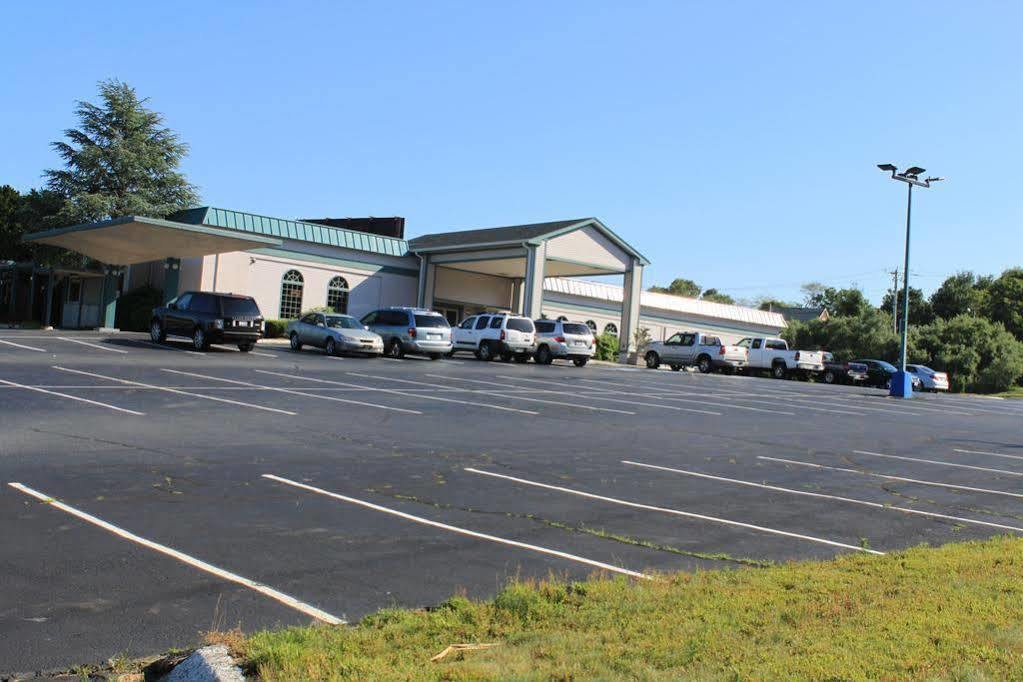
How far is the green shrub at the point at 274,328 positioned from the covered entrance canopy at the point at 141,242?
3.99 m

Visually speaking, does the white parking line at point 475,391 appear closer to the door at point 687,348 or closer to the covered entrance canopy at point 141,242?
the covered entrance canopy at point 141,242

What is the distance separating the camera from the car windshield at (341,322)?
31.4 metres

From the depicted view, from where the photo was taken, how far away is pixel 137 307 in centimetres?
3762

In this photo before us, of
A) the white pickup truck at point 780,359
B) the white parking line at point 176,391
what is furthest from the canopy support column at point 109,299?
the white pickup truck at point 780,359

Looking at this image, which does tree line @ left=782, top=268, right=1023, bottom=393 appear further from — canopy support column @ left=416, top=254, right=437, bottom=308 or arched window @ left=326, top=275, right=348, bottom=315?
arched window @ left=326, top=275, right=348, bottom=315

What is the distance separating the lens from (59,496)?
7.44 meters

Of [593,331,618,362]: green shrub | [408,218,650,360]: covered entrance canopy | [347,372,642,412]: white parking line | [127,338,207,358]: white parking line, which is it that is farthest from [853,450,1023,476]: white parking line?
[593,331,618,362]: green shrub

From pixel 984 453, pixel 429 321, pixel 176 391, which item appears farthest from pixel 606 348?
pixel 176 391

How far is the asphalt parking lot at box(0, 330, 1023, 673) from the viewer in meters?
5.29

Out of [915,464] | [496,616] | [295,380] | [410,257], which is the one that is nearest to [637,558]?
[496,616]

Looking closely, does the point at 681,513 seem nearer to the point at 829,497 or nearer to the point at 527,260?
the point at 829,497

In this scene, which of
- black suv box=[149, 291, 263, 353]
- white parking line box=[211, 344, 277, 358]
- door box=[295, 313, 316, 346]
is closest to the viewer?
black suv box=[149, 291, 263, 353]

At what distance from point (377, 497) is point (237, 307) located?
834 inches

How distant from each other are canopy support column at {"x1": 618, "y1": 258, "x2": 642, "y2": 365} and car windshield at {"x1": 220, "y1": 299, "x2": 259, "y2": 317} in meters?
23.3
